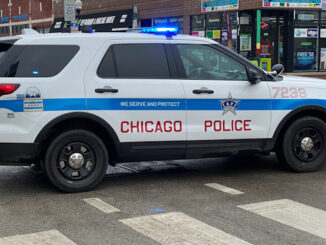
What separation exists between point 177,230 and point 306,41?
62.0 feet

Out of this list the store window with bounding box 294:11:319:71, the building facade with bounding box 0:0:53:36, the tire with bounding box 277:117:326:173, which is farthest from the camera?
the building facade with bounding box 0:0:53:36

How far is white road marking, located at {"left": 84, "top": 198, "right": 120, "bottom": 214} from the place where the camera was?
17.4 feet

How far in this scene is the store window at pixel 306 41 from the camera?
21656mm

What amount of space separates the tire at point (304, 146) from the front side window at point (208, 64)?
1.03m

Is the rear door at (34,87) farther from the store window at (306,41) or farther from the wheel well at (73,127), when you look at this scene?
the store window at (306,41)

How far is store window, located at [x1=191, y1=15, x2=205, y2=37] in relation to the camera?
925 inches

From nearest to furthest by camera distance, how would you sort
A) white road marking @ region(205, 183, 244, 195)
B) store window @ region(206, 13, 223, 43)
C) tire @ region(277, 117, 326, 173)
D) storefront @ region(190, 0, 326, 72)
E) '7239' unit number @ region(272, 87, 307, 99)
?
white road marking @ region(205, 183, 244, 195), '7239' unit number @ region(272, 87, 307, 99), tire @ region(277, 117, 326, 173), storefront @ region(190, 0, 326, 72), store window @ region(206, 13, 223, 43)

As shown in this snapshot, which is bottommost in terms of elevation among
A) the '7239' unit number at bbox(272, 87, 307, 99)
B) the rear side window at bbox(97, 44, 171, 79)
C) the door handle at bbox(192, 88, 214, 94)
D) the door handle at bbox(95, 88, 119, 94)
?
the '7239' unit number at bbox(272, 87, 307, 99)

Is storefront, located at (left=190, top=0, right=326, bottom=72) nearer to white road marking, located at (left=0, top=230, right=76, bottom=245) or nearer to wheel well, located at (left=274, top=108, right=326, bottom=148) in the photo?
wheel well, located at (left=274, top=108, right=326, bottom=148)

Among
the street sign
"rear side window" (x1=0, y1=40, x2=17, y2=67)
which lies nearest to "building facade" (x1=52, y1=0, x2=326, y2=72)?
the street sign

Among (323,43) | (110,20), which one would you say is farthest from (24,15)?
(323,43)

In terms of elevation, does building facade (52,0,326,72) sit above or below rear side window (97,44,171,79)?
above

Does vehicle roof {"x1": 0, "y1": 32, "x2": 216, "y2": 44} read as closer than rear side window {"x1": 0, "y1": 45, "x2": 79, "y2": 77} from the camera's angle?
No

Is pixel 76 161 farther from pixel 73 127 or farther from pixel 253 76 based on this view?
pixel 253 76
